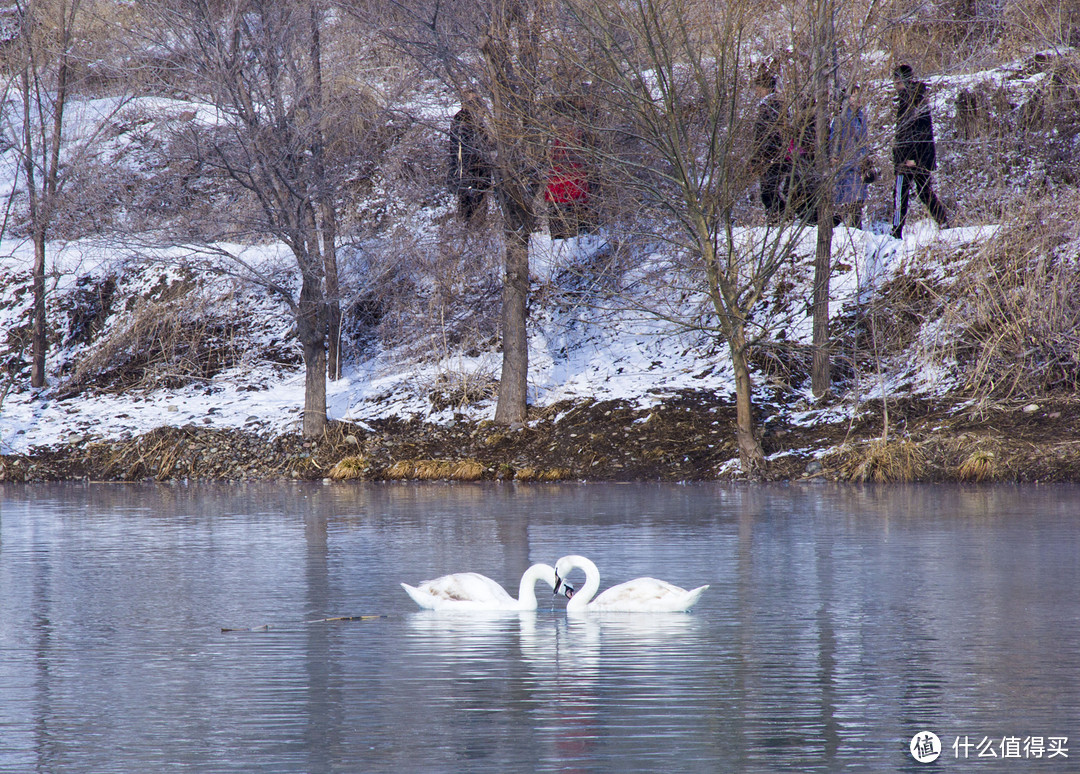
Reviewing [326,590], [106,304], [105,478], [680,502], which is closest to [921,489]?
[680,502]

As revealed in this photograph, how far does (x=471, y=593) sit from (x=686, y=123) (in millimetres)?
16057

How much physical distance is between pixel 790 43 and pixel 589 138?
4.18 meters

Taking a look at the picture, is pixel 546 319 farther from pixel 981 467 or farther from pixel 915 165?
pixel 981 467

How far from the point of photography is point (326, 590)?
33.3ft

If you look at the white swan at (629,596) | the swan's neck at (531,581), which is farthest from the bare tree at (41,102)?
the white swan at (629,596)

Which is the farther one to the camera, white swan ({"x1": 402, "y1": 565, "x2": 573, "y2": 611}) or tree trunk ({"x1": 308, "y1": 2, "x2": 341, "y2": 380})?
tree trunk ({"x1": 308, "y1": 2, "x2": 341, "y2": 380})

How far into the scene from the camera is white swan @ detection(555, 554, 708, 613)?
887 cm

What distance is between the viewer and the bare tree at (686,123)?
20984mm

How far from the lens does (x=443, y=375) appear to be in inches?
1067

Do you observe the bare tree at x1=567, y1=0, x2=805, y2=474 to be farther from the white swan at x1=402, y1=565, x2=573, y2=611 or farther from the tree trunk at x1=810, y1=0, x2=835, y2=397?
the white swan at x1=402, y1=565, x2=573, y2=611

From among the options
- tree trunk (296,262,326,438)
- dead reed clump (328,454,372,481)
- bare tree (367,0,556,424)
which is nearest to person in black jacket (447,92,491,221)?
bare tree (367,0,556,424)

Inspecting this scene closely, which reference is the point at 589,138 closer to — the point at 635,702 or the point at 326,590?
the point at 326,590

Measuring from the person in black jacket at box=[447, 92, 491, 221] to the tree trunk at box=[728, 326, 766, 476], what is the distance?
601cm

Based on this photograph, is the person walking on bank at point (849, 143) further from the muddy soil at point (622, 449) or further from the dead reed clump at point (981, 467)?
the dead reed clump at point (981, 467)
